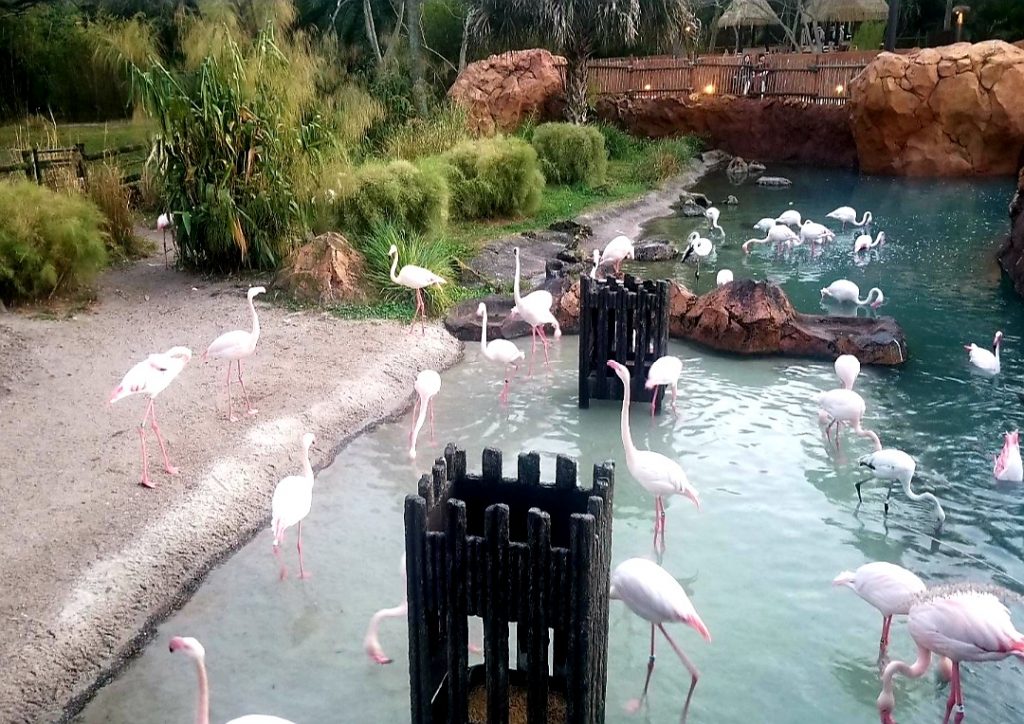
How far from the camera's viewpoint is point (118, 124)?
18172 mm

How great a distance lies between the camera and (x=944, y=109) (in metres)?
17.2

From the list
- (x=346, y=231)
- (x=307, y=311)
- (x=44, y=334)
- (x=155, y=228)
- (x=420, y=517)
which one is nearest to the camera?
(x=420, y=517)

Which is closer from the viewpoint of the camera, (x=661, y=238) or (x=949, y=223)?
(x=661, y=238)

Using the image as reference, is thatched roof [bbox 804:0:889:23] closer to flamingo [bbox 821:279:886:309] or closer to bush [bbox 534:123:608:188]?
bush [bbox 534:123:608:188]

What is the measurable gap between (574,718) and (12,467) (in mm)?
3809

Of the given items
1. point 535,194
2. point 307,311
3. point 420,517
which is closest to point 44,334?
point 307,311

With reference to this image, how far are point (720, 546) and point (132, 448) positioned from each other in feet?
11.7

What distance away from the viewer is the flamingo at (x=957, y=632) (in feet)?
10.3

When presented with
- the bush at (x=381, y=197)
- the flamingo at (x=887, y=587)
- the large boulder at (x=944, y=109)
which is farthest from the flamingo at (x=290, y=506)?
the large boulder at (x=944, y=109)

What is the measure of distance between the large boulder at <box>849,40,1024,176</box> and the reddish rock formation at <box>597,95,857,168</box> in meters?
1.33

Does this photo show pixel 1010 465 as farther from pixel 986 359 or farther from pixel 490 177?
pixel 490 177

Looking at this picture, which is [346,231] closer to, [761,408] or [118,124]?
[761,408]

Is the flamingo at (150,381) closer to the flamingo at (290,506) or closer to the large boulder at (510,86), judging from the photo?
the flamingo at (290,506)

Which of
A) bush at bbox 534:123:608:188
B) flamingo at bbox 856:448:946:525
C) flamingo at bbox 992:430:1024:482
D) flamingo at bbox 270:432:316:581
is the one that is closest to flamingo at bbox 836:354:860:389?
flamingo at bbox 992:430:1024:482
